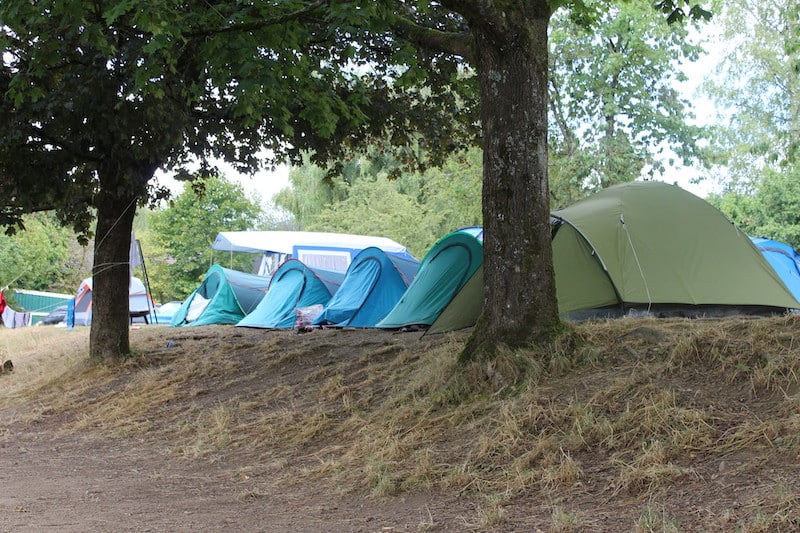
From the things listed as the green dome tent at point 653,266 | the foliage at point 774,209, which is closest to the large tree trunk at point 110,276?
the green dome tent at point 653,266

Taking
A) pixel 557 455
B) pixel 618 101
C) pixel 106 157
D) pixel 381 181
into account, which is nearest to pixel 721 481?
pixel 557 455

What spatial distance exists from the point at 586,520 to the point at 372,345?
6.22 metres

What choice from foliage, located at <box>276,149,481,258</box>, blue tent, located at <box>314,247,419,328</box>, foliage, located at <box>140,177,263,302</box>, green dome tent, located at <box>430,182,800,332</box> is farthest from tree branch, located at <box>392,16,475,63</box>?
foliage, located at <box>140,177,263,302</box>

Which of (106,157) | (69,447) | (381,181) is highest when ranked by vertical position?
(381,181)

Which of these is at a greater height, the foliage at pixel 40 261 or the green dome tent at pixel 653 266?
the foliage at pixel 40 261

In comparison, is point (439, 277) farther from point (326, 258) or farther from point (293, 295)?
point (326, 258)

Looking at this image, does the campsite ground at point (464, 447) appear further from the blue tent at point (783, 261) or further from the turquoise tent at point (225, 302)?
the turquoise tent at point (225, 302)

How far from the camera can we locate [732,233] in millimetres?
10219

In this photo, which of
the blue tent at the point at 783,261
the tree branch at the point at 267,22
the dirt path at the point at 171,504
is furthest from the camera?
the blue tent at the point at 783,261

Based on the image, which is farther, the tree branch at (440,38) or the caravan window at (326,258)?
the caravan window at (326,258)

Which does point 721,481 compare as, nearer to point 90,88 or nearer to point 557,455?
point 557,455

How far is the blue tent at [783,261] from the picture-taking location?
40.7ft

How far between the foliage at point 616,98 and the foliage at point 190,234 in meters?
20.5

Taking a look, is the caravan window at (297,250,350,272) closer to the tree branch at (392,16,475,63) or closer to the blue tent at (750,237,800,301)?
the blue tent at (750,237,800,301)
